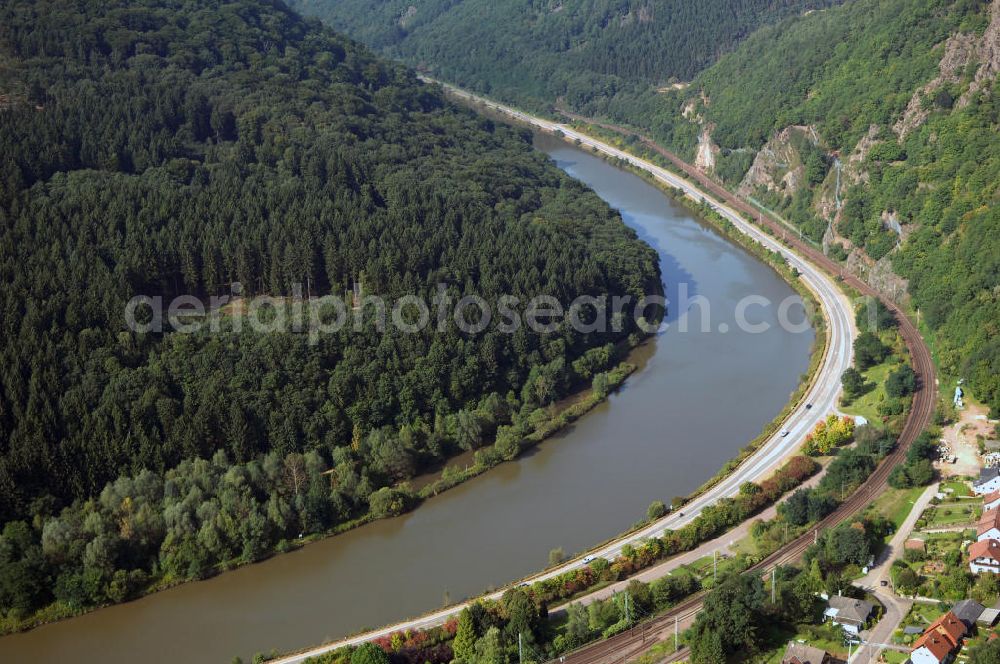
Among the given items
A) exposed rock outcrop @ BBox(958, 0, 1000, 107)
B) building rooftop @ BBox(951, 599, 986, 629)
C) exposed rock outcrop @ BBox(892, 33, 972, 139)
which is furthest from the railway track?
exposed rock outcrop @ BBox(958, 0, 1000, 107)

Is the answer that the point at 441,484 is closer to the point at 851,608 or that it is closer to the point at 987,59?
the point at 851,608

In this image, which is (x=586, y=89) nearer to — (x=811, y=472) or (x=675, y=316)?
(x=675, y=316)

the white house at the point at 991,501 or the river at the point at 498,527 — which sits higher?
the white house at the point at 991,501

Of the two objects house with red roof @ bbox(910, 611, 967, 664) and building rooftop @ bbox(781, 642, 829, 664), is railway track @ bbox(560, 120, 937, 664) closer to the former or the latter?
building rooftop @ bbox(781, 642, 829, 664)

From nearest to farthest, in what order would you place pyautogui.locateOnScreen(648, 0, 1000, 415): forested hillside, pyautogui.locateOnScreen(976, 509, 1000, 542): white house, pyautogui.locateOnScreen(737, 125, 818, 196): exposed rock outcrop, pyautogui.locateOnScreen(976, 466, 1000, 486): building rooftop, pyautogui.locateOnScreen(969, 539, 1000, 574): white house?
pyautogui.locateOnScreen(969, 539, 1000, 574): white house < pyautogui.locateOnScreen(976, 509, 1000, 542): white house < pyautogui.locateOnScreen(976, 466, 1000, 486): building rooftop < pyautogui.locateOnScreen(648, 0, 1000, 415): forested hillside < pyautogui.locateOnScreen(737, 125, 818, 196): exposed rock outcrop

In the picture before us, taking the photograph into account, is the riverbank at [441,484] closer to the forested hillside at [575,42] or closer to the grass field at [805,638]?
the grass field at [805,638]

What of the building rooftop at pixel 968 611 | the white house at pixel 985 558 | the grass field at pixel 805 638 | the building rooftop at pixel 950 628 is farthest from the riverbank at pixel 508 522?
the building rooftop at pixel 950 628

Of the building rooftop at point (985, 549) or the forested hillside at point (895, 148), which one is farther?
the forested hillside at point (895, 148)
